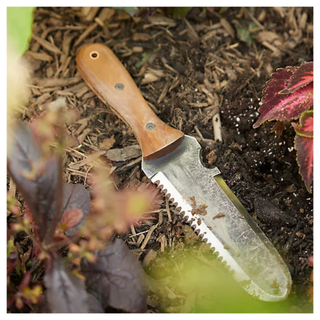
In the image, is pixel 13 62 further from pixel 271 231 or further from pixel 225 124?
pixel 271 231

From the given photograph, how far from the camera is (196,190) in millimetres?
1597

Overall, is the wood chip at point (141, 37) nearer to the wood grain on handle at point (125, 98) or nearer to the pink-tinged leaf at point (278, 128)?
the wood grain on handle at point (125, 98)

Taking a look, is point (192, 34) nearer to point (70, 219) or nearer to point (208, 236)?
point (208, 236)

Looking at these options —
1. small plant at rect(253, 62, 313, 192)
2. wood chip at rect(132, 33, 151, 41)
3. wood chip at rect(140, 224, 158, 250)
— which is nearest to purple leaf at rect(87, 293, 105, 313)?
wood chip at rect(140, 224, 158, 250)

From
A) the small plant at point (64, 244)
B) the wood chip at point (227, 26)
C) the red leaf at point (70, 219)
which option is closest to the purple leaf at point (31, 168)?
the small plant at point (64, 244)

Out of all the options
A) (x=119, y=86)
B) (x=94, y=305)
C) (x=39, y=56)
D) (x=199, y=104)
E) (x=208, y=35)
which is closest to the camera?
(x=94, y=305)

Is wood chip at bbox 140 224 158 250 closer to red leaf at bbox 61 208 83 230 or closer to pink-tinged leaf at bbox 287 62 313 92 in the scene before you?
red leaf at bbox 61 208 83 230

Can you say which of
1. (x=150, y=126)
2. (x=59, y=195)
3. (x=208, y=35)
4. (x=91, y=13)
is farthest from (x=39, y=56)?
(x=59, y=195)

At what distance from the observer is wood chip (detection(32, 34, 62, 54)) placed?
2061mm

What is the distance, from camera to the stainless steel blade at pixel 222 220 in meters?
1.45

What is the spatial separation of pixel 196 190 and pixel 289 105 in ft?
1.58

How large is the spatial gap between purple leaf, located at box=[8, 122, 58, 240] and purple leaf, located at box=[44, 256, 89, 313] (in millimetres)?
234

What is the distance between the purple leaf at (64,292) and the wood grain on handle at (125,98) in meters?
0.60

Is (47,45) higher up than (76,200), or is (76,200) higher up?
(47,45)
